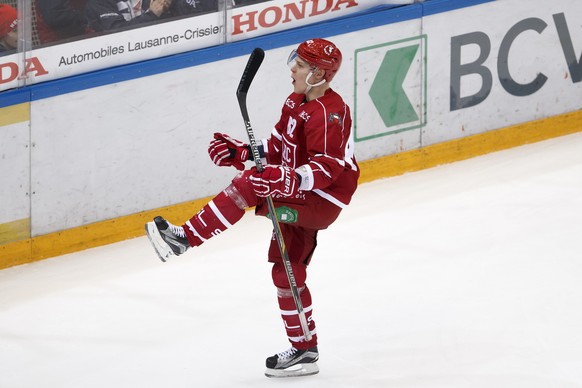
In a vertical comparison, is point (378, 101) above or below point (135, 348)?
above

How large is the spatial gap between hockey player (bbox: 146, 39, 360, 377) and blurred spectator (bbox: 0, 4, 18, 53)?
2.04 meters

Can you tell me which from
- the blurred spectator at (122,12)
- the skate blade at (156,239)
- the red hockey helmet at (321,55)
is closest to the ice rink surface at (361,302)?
the skate blade at (156,239)

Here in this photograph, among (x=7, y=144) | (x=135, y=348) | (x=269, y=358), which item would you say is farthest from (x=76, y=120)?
(x=269, y=358)

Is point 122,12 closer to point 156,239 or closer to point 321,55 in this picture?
point 321,55

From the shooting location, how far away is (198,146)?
7715mm

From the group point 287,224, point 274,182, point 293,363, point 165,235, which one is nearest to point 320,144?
point 274,182

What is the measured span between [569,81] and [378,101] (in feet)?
5.02

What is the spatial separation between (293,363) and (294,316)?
0.21 m

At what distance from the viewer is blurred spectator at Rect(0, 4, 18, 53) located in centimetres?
711

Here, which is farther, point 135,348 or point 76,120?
point 76,120

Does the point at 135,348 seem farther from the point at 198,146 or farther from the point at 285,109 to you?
the point at 198,146

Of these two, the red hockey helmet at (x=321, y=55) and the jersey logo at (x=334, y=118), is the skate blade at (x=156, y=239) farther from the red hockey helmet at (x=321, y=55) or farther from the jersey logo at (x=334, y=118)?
the red hockey helmet at (x=321, y=55)

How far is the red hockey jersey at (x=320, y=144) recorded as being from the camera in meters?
5.22

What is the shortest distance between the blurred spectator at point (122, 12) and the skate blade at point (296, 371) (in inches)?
100
